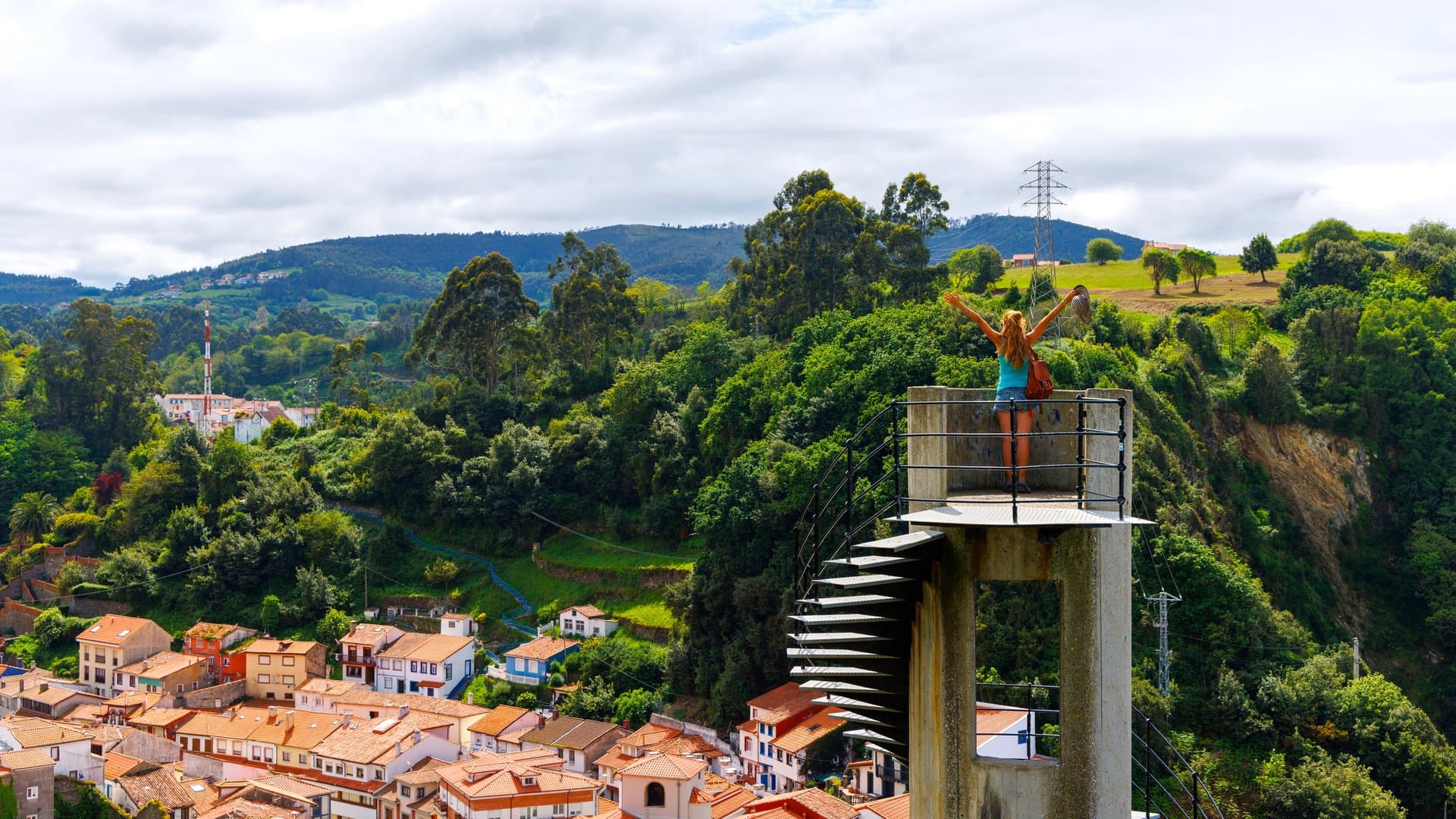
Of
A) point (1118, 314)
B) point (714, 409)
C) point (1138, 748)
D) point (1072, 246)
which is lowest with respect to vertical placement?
point (1138, 748)

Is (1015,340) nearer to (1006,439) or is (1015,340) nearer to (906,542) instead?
(1006,439)

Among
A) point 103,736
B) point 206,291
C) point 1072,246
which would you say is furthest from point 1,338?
point 206,291

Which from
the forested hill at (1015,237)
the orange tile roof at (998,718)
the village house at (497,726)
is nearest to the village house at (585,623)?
the village house at (497,726)

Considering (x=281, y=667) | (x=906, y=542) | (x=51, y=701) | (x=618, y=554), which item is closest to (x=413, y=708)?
(x=281, y=667)

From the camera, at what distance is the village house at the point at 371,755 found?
33.6 meters

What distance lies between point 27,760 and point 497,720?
447 inches

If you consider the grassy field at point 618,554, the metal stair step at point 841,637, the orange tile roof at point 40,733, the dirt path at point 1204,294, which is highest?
the dirt path at point 1204,294

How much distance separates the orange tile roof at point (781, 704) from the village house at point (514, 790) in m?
4.33

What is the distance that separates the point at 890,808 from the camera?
2528 cm

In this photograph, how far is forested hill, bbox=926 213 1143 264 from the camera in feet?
351

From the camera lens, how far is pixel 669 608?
38.2 metres

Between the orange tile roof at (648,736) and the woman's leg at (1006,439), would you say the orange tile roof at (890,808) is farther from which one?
the woman's leg at (1006,439)

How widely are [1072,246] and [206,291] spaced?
12185 centimetres

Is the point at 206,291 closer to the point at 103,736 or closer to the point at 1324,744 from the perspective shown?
the point at 103,736
